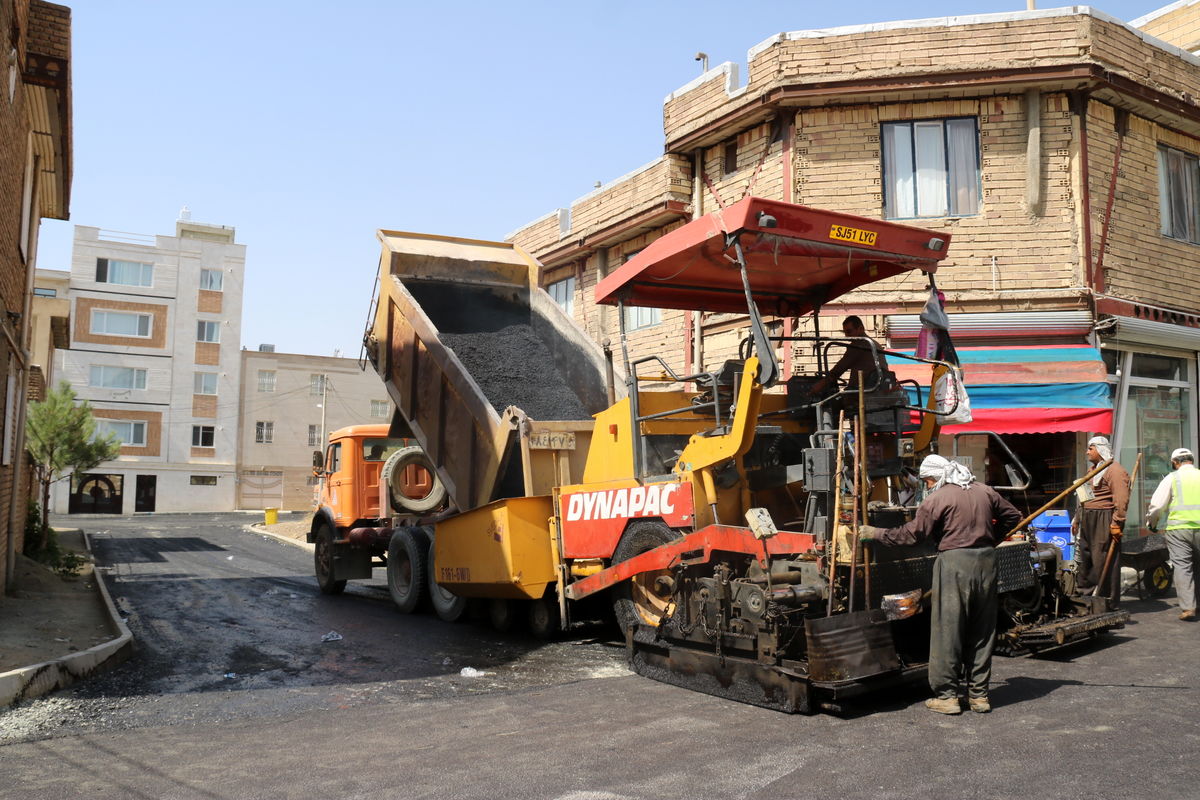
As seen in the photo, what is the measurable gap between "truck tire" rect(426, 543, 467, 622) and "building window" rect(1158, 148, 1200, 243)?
1209cm

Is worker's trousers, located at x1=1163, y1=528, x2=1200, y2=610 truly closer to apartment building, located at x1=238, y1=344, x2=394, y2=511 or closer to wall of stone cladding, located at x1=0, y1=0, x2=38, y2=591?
wall of stone cladding, located at x1=0, y1=0, x2=38, y2=591

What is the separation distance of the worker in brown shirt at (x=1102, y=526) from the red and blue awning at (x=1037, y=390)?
2695mm

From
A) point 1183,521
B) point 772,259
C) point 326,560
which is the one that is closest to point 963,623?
point 772,259

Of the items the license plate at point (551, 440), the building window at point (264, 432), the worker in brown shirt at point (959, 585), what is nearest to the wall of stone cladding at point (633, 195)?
the license plate at point (551, 440)

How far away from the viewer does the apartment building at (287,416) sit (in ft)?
174

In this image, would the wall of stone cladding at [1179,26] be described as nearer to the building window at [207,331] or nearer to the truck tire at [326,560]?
the truck tire at [326,560]

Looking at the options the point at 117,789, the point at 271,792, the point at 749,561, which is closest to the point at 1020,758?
the point at 749,561

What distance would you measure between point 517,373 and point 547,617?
261cm

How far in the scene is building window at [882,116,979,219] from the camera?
13648 mm

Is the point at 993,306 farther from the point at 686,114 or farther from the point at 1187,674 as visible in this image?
the point at 1187,674

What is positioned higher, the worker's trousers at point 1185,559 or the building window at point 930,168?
the building window at point 930,168

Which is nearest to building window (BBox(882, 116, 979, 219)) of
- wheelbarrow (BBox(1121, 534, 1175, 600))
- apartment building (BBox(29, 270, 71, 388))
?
wheelbarrow (BBox(1121, 534, 1175, 600))

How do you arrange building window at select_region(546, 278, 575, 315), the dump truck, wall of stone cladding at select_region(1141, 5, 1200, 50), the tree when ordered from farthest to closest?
the tree < building window at select_region(546, 278, 575, 315) < wall of stone cladding at select_region(1141, 5, 1200, 50) < the dump truck

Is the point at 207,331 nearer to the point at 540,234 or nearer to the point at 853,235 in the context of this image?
the point at 540,234
